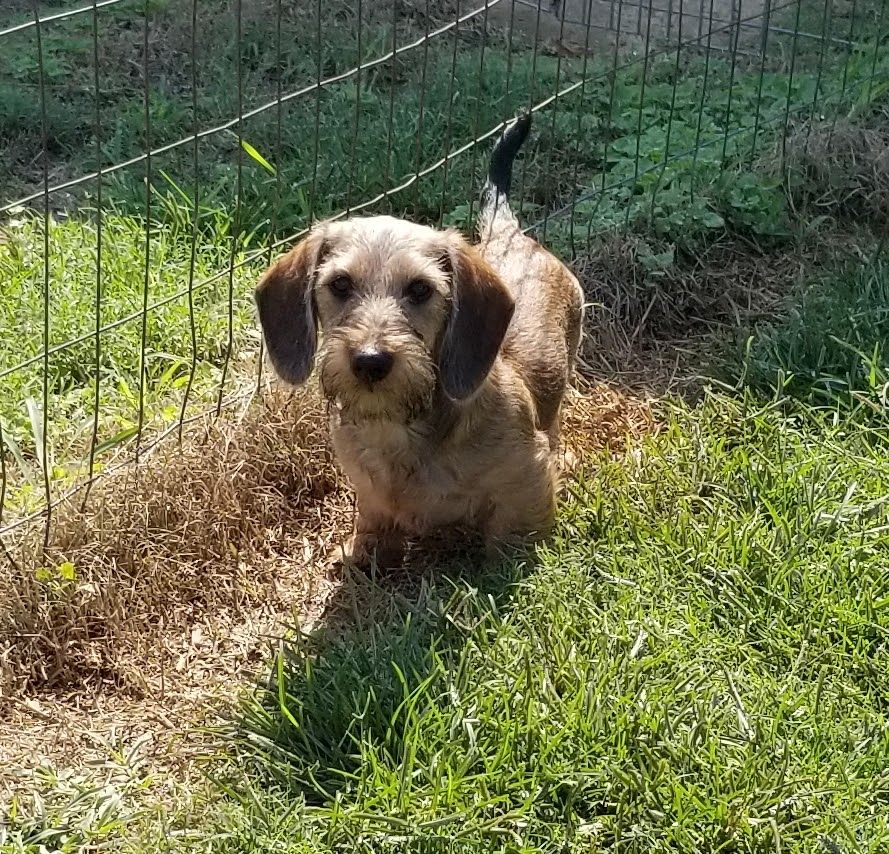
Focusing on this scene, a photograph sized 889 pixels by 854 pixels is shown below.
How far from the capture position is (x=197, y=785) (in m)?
2.74

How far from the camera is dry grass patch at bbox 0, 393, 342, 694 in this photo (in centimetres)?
321

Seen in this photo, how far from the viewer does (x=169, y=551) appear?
3498mm

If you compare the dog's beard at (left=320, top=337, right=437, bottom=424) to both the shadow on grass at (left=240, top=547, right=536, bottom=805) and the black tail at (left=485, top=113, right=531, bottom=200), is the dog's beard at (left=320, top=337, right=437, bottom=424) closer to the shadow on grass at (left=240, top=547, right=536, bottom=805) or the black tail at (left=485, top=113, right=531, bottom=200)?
the shadow on grass at (left=240, top=547, right=536, bottom=805)

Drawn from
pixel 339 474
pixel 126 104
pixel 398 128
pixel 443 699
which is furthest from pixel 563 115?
pixel 443 699

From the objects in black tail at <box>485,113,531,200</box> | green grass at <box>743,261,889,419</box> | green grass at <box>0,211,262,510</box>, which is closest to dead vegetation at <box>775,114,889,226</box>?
green grass at <box>743,261,889,419</box>

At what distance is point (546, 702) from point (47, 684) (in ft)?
4.46

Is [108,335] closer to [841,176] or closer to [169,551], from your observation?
[169,551]

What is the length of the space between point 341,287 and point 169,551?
99 cm

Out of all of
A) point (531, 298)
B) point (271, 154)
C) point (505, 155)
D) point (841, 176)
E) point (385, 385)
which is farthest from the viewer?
point (271, 154)

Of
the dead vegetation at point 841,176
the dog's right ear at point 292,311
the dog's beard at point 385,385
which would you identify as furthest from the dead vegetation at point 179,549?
the dead vegetation at point 841,176

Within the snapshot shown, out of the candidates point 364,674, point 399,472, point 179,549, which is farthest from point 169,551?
point 364,674

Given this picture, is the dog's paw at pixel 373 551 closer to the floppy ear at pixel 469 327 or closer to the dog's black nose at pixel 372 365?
the floppy ear at pixel 469 327

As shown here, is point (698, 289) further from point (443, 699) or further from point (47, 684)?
point (47, 684)

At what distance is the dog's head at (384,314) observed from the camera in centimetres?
294
